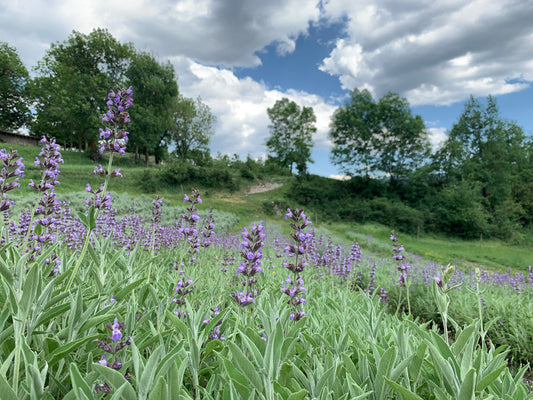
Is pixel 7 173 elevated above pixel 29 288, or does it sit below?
above

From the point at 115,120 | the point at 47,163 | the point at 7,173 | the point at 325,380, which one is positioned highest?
the point at 115,120

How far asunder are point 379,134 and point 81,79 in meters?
32.6

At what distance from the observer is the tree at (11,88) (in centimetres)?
3425

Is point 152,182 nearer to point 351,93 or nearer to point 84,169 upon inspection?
point 84,169

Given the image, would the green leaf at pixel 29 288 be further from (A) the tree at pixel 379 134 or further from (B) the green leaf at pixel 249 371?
(A) the tree at pixel 379 134

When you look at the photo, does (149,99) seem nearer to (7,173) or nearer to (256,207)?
(256,207)

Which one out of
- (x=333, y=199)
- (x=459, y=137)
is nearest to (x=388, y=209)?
(x=333, y=199)

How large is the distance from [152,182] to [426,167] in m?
27.6

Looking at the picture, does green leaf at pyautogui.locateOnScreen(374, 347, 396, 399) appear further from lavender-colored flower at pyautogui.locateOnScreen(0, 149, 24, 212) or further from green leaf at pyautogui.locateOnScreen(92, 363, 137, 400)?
lavender-colored flower at pyautogui.locateOnScreen(0, 149, 24, 212)

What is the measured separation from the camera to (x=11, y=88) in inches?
1374

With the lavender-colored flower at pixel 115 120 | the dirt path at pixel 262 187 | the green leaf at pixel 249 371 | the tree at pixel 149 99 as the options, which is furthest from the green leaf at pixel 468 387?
the tree at pixel 149 99

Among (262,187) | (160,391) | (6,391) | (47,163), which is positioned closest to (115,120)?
(47,163)

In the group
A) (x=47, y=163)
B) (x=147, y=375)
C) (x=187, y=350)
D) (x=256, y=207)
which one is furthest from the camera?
(x=256, y=207)

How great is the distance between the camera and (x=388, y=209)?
25.6 meters
